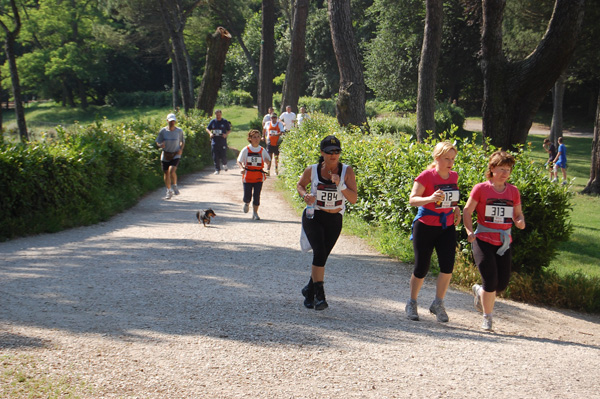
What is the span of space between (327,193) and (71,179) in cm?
705

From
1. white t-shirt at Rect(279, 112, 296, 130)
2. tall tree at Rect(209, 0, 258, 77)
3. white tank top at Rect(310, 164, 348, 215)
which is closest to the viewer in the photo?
white tank top at Rect(310, 164, 348, 215)

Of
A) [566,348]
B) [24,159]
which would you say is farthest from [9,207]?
[566,348]

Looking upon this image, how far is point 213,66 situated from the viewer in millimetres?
28594

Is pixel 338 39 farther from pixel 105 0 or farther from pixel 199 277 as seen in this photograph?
pixel 105 0

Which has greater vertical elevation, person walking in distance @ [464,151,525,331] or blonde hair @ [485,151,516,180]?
blonde hair @ [485,151,516,180]

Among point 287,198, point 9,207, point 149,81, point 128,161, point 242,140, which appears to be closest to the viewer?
point 9,207

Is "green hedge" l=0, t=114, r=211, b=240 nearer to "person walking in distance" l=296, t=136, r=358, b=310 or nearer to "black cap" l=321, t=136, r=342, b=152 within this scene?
"person walking in distance" l=296, t=136, r=358, b=310

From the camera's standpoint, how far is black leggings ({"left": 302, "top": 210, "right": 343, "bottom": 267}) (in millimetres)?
6492

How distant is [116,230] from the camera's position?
11.4 meters

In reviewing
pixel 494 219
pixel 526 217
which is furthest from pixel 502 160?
pixel 526 217

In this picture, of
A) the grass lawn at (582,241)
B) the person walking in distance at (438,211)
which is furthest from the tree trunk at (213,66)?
the person walking in distance at (438,211)

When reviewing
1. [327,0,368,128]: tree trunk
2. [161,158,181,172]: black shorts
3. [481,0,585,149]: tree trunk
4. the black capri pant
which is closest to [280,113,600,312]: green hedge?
the black capri pant

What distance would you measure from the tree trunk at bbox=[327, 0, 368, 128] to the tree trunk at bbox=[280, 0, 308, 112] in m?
9.74

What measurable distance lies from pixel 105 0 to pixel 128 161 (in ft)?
171
